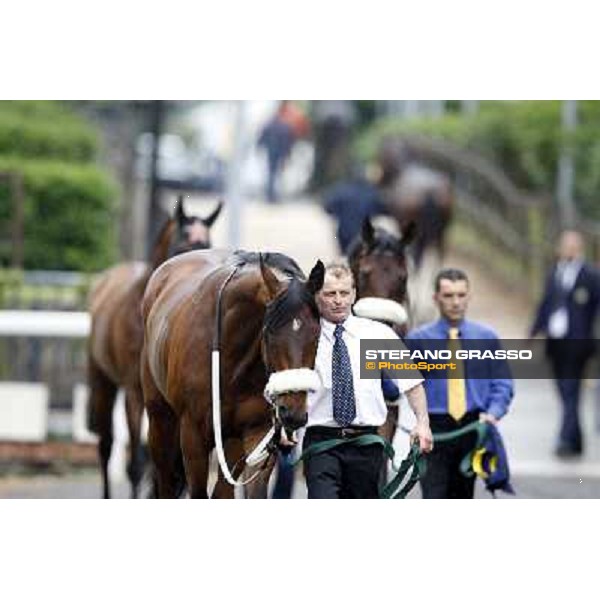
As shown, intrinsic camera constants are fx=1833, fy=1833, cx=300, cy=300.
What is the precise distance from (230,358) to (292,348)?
0.73 metres

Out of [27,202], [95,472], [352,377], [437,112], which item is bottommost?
[95,472]

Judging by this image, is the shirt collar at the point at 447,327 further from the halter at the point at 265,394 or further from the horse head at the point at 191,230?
the horse head at the point at 191,230

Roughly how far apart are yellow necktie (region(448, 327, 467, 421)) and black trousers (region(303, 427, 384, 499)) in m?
0.60

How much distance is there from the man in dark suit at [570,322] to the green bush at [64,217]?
4.93m


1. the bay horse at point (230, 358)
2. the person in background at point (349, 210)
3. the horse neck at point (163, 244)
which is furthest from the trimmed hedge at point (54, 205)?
the bay horse at point (230, 358)

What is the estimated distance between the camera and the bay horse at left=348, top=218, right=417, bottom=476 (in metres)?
8.55

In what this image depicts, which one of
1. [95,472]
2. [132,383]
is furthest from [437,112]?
[132,383]

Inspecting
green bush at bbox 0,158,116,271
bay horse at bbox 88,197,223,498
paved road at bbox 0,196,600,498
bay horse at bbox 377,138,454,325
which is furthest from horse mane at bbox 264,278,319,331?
green bush at bbox 0,158,116,271

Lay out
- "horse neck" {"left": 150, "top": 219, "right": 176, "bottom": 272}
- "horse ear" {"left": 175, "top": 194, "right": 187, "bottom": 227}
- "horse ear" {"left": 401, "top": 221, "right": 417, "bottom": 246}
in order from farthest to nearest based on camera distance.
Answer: "horse neck" {"left": 150, "top": 219, "right": 176, "bottom": 272} < "horse ear" {"left": 175, "top": 194, "right": 187, "bottom": 227} < "horse ear" {"left": 401, "top": 221, "right": 417, "bottom": 246}

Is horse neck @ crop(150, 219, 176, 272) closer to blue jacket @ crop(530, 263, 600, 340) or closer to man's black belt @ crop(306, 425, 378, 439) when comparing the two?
man's black belt @ crop(306, 425, 378, 439)

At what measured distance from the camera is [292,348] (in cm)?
715

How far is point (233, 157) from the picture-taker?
1652 centimetres
